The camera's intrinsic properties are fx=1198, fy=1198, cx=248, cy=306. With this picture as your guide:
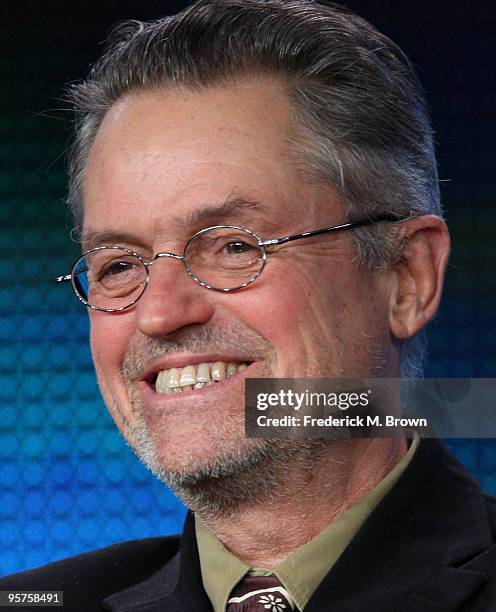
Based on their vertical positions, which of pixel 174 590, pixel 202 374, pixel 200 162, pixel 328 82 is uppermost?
pixel 328 82

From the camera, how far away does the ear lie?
154cm

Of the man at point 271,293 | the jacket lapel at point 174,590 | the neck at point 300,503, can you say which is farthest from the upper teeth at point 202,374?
the jacket lapel at point 174,590

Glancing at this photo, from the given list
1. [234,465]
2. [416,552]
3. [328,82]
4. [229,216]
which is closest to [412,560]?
[416,552]

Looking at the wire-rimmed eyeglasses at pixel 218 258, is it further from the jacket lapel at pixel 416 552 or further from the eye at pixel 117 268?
the jacket lapel at pixel 416 552

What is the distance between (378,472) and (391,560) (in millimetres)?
139

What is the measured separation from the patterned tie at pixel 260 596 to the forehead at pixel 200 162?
1.41ft

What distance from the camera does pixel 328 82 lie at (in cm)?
154

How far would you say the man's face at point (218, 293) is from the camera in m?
1.41

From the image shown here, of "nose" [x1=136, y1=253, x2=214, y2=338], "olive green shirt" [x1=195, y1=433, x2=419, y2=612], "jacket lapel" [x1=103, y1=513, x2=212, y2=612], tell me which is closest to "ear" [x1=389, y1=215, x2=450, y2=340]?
"olive green shirt" [x1=195, y1=433, x2=419, y2=612]

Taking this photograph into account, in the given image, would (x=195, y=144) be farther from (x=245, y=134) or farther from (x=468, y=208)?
(x=468, y=208)

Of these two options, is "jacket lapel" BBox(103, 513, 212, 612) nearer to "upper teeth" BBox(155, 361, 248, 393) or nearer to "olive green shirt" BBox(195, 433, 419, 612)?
"olive green shirt" BBox(195, 433, 419, 612)

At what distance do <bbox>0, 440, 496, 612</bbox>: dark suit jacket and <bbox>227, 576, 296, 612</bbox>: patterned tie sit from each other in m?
0.05

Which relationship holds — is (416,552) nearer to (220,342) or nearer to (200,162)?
(220,342)

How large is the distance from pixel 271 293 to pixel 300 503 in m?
0.26
